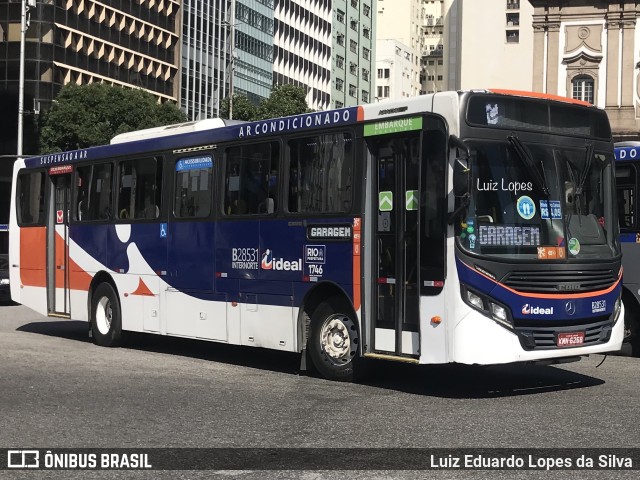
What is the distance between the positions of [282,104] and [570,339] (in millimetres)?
51502

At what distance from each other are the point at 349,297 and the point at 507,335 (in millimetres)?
1988

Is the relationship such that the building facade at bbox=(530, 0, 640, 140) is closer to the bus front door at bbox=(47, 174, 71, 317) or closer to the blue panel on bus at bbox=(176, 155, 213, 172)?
the bus front door at bbox=(47, 174, 71, 317)

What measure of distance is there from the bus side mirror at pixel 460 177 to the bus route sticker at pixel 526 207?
27.8 inches

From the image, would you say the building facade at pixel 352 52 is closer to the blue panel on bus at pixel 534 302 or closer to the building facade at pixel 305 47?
the building facade at pixel 305 47

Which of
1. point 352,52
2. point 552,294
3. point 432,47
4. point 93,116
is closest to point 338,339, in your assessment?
point 552,294

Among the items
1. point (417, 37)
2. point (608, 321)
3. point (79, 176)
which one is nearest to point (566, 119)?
point (608, 321)

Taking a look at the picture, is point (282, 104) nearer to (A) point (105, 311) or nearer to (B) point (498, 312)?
(A) point (105, 311)

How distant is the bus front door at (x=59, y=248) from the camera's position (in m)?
19.3

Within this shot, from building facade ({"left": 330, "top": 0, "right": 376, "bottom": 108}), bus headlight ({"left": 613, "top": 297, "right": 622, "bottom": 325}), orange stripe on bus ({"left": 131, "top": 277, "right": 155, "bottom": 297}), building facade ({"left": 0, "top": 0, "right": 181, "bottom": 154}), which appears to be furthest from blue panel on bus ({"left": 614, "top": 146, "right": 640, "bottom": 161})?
building facade ({"left": 330, "top": 0, "right": 376, "bottom": 108})

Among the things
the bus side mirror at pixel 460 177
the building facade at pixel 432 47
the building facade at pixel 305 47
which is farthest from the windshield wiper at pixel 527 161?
the building facade at pixel 432 47

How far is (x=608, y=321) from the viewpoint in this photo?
12.8 m

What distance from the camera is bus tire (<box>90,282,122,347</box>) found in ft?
59.0

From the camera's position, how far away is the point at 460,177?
11.6m

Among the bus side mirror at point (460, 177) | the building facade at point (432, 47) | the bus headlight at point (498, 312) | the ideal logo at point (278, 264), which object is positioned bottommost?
the bus headlight at point (498, 312)
